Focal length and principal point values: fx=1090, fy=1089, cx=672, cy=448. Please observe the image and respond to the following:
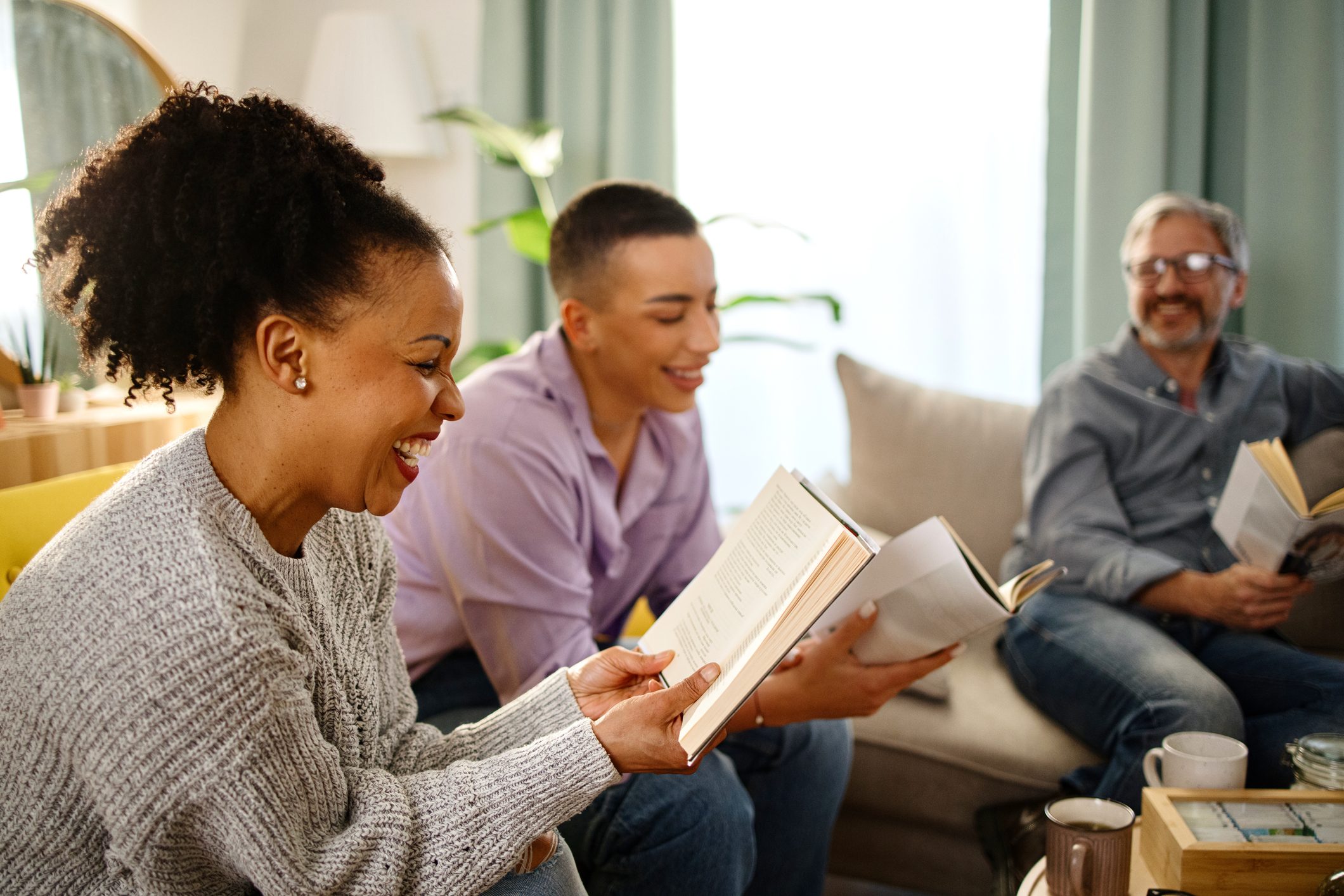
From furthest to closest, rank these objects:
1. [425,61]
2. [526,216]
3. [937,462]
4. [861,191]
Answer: [425,61] → [861,191] → [526,216] → [937,462]

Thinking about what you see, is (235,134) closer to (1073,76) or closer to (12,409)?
(12,409)

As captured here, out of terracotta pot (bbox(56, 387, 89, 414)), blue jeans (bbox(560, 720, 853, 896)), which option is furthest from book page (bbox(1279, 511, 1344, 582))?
terracotta pot (bbox(56, 387, 89, 414))

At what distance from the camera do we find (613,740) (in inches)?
38.9

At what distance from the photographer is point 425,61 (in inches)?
120

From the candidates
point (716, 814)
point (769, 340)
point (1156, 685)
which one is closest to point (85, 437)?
point (716, 814)

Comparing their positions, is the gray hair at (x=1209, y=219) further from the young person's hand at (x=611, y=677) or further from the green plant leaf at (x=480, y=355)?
the young person's hand at (x=611, y=677)

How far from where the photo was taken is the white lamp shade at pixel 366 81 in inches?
109

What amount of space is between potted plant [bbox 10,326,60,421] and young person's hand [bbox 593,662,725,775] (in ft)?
4.17

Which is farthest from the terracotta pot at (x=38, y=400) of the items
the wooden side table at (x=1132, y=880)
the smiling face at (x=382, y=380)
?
the wooden side table at (x=1132, y=880)

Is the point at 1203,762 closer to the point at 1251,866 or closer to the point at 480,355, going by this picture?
the point at 1251,866

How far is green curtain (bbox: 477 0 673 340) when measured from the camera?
2.86 m

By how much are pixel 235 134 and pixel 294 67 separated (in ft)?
8.07

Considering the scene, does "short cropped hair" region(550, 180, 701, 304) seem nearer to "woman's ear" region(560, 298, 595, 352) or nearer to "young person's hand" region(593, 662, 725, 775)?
"woman's ear" region(560, 298, 595, 352)

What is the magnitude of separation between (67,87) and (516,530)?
56.5 inches
